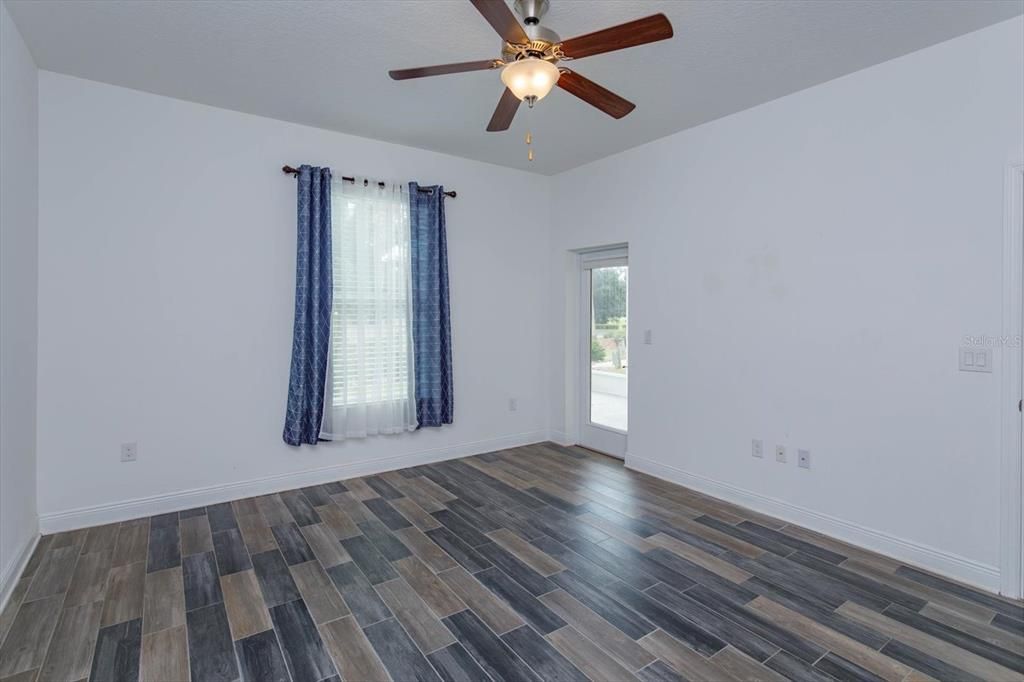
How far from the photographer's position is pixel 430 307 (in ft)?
14.9

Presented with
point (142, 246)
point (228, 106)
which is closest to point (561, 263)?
point (228, 106)

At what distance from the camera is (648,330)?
438cm

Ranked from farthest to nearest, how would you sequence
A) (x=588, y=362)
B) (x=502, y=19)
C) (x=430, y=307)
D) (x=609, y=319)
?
(x=588, y=362)
(x=609, y=319)
(x=430, y=307)
(x=502, y=19)

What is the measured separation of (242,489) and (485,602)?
90.3 inches

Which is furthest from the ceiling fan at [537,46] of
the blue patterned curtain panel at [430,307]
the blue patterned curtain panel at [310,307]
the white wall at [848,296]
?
the blue patterned curtain panel at [430,307]

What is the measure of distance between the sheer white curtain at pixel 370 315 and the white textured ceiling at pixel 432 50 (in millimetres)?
723

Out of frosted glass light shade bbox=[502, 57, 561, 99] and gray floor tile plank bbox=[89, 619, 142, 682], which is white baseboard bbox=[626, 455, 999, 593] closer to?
frosted glass light shade bbox=[502, 57, 561, 99]

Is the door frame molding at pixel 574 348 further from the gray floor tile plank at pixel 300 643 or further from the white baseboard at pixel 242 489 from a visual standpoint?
the gray floor tile plank at pixel 300 643

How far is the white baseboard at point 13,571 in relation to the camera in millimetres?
2385

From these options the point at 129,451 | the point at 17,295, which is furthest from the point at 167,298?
the point at 129,451

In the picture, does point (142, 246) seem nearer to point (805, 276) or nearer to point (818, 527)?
point (805, 276)

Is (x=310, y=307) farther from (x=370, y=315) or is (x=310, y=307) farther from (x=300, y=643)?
(x=300, y=643)

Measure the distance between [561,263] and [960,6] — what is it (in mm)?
3444

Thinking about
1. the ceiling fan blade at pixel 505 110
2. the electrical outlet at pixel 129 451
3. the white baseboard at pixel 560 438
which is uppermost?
the ceiling fan blade at pixel 505 110
